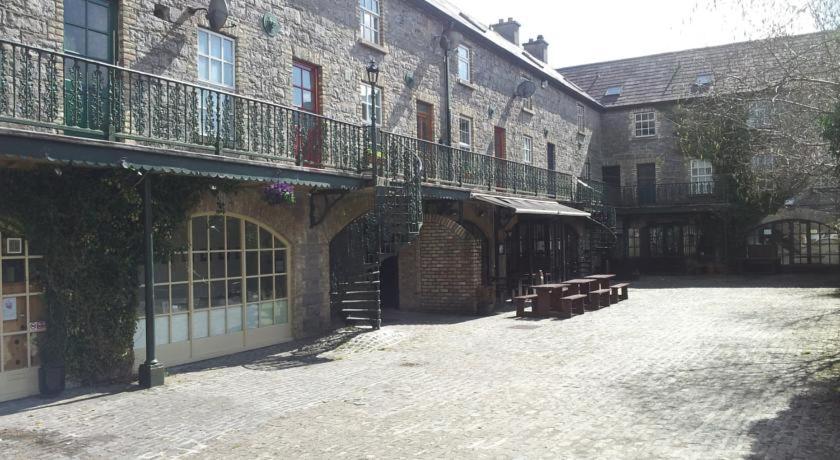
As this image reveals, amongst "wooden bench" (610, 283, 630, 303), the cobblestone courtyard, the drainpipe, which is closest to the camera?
the cobblestone courtyard

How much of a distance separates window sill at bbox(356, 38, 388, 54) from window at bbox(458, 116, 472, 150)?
12.8 feet

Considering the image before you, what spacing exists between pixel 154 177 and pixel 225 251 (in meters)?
1.84

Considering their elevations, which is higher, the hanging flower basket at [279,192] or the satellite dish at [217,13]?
the satellite dish at [217,13]

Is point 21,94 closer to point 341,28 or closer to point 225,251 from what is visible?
point 225,251

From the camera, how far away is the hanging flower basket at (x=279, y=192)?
9594 millimetres

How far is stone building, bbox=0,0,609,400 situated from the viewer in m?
7.21

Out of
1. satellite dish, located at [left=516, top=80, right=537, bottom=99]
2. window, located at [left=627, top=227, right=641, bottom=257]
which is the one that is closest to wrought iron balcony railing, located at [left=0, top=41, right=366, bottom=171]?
satellite dish, located at [left=516, top=80, right=537, bottom=99]

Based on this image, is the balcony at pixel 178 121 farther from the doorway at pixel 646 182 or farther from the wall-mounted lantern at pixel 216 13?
the doorway at pixel 646 182

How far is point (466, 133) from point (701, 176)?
575 inches

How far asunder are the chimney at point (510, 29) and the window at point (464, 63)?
7.93 metres

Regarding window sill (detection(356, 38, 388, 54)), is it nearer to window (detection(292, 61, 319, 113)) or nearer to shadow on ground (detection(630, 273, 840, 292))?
window (detection(292, 61, 319, 113))

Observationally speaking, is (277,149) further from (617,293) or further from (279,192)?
(617,293)

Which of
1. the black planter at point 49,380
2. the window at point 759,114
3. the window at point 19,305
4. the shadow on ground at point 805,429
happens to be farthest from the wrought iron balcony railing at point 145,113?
the shadow on ground at point 805,429

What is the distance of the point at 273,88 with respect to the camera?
10539 millimetres
